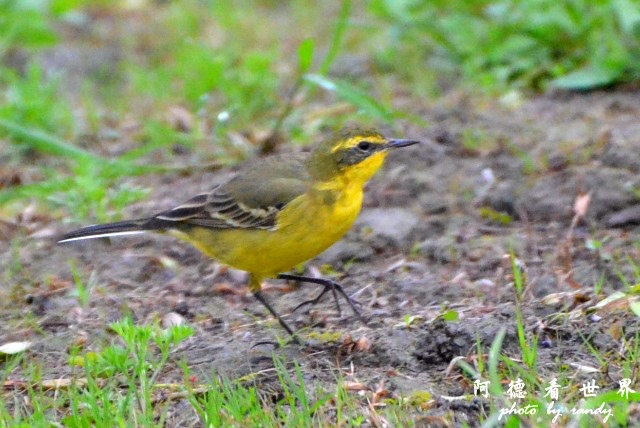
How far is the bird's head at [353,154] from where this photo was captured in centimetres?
588

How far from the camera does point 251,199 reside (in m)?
5.95

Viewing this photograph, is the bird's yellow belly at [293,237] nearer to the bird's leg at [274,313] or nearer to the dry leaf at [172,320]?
the bird's leg at [274,313]

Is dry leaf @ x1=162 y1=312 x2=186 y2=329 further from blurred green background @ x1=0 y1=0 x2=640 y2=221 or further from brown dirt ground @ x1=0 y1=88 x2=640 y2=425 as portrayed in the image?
blurred green background @ x1=0 y1=0 x2=640 y2=221

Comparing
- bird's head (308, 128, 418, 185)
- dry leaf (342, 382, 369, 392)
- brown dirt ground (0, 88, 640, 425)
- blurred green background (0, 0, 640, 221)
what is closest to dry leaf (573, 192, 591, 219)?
brown dirt ground (0, 88, 640, 425)

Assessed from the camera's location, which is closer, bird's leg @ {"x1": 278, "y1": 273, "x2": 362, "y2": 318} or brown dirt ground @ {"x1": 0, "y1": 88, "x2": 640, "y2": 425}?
brown dirt ground @ {"x1": 0, "y1": 88, "x2": 640, "y2": 425}

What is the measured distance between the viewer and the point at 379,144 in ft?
19.5

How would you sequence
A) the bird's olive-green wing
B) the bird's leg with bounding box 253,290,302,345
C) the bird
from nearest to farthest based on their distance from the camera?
the bird's leg with bounding box 253,290,302,345, the bird, the bird's olive-green wing

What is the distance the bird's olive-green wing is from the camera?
19.2ft

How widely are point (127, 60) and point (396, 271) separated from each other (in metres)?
5.71

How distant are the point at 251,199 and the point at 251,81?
319cm

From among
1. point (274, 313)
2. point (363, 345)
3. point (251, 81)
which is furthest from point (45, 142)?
point (363, 345)

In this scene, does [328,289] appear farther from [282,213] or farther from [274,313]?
[282,213]

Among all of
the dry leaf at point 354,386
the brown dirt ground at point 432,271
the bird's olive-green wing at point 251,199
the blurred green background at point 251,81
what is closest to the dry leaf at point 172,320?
the brown dirt ground at point 432,271

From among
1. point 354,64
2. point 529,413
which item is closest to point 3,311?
point 529,413
